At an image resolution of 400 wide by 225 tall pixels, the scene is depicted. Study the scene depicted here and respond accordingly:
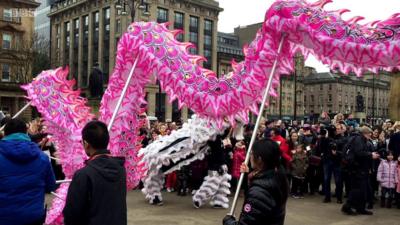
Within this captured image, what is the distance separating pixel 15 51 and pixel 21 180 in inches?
1487

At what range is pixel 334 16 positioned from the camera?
203 inches

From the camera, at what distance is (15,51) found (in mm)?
38469

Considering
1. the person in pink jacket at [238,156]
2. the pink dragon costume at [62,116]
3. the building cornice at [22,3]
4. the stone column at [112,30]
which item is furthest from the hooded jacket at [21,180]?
the stone column at [112,30]

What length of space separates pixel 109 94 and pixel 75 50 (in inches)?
2718

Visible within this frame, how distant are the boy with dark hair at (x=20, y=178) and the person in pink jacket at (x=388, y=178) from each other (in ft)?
25.0

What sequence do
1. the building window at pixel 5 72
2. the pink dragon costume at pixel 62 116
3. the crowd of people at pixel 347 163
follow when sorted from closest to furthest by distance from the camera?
Answer: the pink dragon costume at pixel 62 116 < the crowd of people at pixel 347 163 < the building window at pixel 5 72

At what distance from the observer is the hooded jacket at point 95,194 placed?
3.05m

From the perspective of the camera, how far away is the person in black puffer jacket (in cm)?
307

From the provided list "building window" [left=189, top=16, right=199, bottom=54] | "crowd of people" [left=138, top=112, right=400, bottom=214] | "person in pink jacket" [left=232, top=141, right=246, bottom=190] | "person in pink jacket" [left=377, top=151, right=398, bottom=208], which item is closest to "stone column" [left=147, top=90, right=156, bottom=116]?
"building window" [left=189, top=16, right=199, bottom=54]

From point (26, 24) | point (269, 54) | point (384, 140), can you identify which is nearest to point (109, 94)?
point (269, 54)

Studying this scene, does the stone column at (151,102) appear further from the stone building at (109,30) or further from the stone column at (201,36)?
the stone column at (201,36)

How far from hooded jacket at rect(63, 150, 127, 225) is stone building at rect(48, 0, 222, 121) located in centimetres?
5721

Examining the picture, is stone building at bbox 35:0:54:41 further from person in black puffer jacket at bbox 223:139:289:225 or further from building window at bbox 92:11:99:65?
person in black puffer jacket at bbox 223:139:289:225

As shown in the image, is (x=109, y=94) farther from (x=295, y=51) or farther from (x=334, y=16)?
(x=334, y=16)
